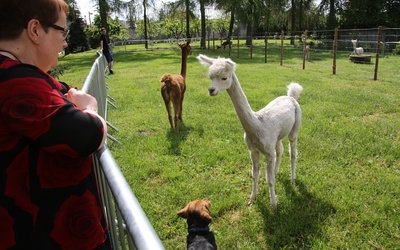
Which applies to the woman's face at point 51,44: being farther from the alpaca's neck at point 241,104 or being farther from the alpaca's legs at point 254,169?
the alpaca's legs at point 254,169

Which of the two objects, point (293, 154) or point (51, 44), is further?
point (293, 154)

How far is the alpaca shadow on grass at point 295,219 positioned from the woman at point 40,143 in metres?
2.33

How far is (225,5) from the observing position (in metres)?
33.0

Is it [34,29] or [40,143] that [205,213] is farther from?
[34,29]

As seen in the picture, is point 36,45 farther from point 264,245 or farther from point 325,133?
point 325,133

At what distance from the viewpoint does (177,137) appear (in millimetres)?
5844

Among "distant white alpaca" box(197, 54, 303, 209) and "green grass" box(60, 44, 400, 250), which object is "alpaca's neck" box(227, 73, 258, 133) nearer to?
"distant white alpaca" box(197, 54, 303, 209)

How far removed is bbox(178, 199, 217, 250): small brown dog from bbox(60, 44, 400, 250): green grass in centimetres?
67

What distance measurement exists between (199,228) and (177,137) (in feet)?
11.3

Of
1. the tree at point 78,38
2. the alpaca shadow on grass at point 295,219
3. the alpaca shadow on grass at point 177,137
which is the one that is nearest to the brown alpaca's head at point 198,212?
the alpaca shadow on grass at point 295,219

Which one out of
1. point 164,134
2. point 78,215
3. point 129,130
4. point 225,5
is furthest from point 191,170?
point 225,5

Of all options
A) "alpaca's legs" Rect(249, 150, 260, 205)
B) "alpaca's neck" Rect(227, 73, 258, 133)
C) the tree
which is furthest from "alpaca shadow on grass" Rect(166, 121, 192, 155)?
the tree

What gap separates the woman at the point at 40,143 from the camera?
99 cm

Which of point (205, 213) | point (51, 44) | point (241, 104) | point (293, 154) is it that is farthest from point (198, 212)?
point (293, 154)
